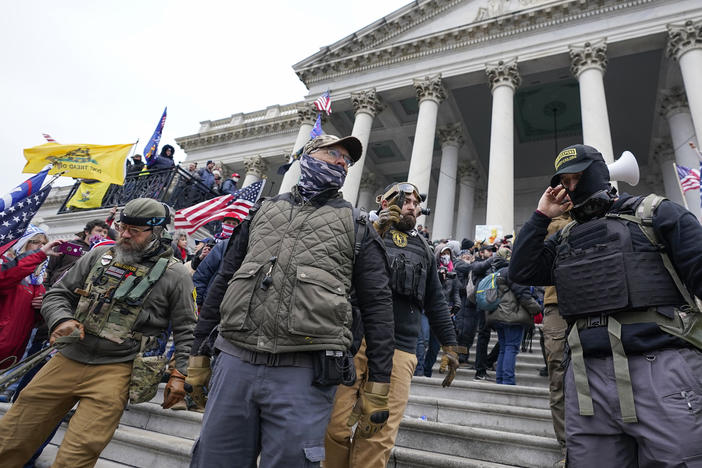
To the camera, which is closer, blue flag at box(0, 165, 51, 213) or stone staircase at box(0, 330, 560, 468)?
stone staircase at box(0, 330, 560, 468)

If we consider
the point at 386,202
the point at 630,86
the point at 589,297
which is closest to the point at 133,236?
the point at 386,202

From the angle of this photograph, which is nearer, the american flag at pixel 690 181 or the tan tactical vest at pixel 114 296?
the tan tactical vest at pixel 114 296

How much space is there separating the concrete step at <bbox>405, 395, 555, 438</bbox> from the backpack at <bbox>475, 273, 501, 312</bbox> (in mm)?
1379

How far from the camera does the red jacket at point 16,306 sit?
12.5 feet

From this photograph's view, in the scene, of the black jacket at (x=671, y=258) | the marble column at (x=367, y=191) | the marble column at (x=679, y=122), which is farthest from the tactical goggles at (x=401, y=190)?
the marble column at (x=367, y=191)

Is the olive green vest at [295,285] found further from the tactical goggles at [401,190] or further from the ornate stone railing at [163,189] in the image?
the ornate stone railing at [163,189]

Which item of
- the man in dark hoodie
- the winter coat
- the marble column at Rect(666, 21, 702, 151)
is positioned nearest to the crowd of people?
the winter coat

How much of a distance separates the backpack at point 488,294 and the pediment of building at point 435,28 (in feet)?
45.5

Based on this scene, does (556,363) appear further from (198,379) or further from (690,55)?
(690,55)

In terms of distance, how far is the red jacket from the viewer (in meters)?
3.82

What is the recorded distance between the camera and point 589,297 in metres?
1.88

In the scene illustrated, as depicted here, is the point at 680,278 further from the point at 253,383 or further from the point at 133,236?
the point at 133,236

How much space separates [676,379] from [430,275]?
1819 millimetres

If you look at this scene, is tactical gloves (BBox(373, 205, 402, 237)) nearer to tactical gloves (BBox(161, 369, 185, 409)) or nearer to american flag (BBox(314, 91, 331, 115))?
tactical gloves (BBox(161, 369, 185, 409))
